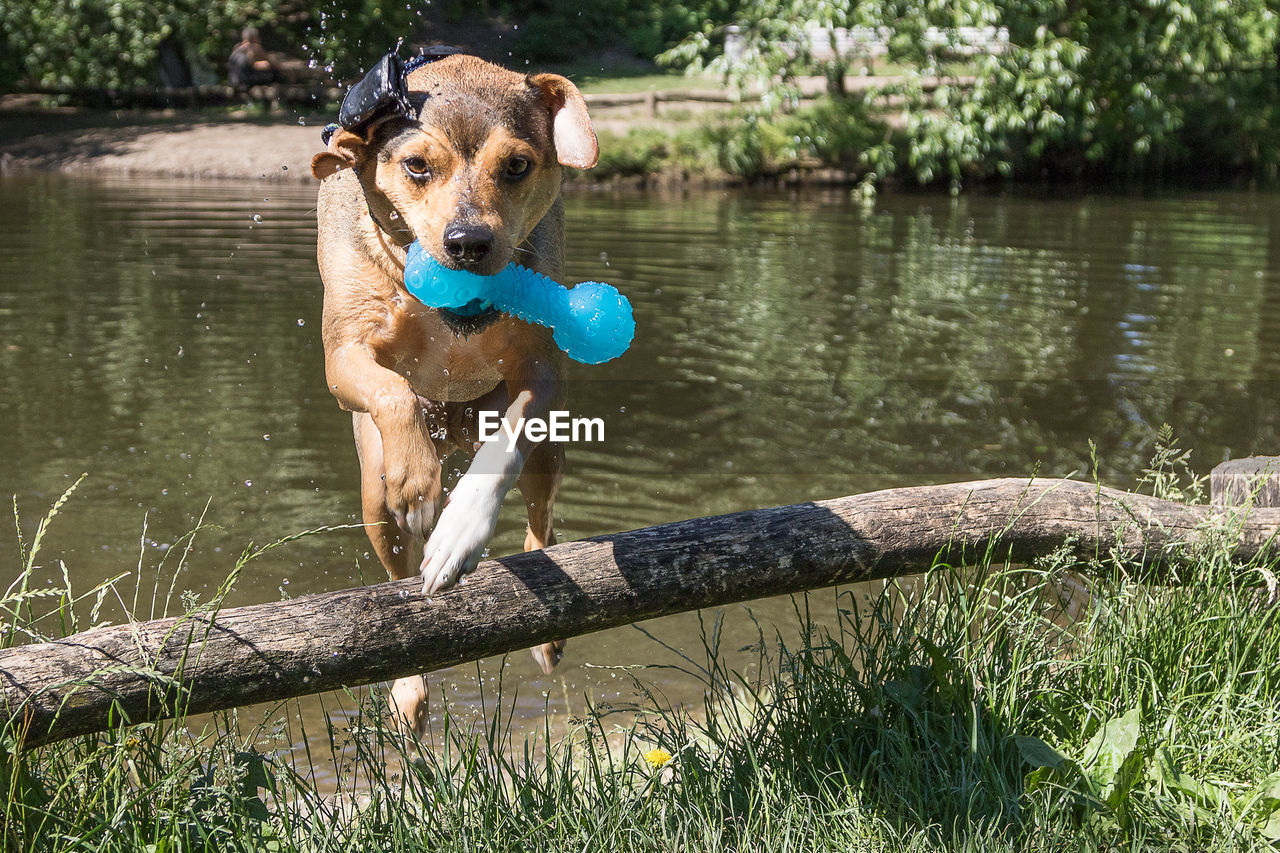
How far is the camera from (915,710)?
3.18 meters

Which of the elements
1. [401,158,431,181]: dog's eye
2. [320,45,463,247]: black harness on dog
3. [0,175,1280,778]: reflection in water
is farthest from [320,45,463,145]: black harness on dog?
[0,175,1280,778]: reflection in water

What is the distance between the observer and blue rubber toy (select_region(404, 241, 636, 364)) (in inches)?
132

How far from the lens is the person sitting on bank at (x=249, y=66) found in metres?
26.2

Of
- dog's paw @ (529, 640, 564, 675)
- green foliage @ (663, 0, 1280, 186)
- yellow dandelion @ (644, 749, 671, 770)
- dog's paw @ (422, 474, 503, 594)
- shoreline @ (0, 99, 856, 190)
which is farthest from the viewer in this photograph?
shoreline @ (0, 99, 856, 190)

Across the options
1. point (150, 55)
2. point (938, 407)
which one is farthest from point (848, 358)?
point (150, 55)

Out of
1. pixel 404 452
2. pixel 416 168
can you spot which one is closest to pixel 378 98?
pixel 416 168

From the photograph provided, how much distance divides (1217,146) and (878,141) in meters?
6.89

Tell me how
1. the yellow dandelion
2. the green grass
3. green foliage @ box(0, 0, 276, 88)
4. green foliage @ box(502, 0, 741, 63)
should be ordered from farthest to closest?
green foliage @ box(502, 0, 741, 63), green foliage @ box(0, 0, 276, 88), the yellow dandelion, the green grass

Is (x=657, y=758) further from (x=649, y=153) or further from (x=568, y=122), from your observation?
(x=649, y=153)

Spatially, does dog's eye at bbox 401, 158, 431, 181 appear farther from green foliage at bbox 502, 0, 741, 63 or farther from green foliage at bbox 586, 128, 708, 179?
green foliage at bbox 502, 0, 741, 63

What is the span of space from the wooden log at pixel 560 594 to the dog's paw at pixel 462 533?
0.14ft

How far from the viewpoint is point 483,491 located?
125 inches

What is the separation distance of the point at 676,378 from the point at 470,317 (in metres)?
5.78

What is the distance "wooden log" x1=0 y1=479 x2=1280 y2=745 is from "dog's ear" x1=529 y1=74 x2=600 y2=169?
1166 millimetres
